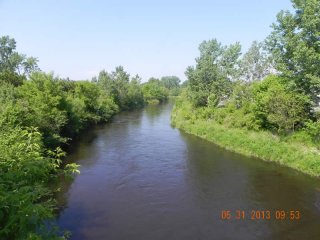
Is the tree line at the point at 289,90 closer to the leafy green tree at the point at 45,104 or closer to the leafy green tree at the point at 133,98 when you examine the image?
the leafy green tree at the point at 45,104

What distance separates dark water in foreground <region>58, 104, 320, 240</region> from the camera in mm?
15820

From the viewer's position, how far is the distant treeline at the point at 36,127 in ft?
22.7

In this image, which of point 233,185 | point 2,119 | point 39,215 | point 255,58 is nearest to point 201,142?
point 233,185

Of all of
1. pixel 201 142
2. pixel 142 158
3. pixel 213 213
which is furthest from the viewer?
pixel 201 142

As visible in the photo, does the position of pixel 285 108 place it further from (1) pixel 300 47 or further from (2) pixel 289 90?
(1) pixel 300 47

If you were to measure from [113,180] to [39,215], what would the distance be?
16.7 meters

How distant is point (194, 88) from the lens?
173 feet

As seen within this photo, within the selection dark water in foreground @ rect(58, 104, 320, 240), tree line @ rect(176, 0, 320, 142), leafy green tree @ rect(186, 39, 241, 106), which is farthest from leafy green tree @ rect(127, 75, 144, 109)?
dark water in foreground @ rect(58, 104, 320, 240)

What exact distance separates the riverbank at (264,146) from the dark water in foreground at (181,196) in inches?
43.5

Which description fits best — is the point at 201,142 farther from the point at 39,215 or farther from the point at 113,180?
the point at 39,215

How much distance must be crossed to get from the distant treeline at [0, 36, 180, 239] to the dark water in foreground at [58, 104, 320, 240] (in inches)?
98.2

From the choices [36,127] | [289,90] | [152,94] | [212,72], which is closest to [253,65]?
[212,72]

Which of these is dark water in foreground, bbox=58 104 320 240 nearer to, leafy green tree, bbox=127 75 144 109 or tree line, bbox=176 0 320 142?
tree line, bbox=176 0 320 142

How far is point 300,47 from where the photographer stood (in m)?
25.9
